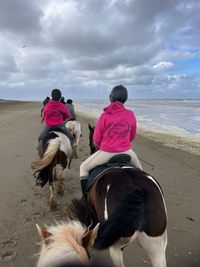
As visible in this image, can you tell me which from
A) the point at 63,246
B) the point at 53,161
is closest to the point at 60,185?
the point at 53,161

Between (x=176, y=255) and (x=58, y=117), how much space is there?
4.33 meters

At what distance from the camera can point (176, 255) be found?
462cm

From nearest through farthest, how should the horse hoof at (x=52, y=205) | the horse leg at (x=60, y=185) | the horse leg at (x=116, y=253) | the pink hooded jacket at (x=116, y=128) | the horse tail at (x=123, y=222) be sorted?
1. the horse tail at (x=123, y=222)
2. the horse leg at (x=116, y=253)
3. the pink hooded jacket at (x=116, y=128)
4. the horse hoof at (x=52, y=205)
5. the horse leg at (x=60, y=185)

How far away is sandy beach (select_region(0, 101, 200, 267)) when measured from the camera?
4.59m

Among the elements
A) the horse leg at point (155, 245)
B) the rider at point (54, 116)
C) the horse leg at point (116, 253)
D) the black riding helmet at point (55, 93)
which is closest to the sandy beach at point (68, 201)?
the horse leg at point (116, 253)

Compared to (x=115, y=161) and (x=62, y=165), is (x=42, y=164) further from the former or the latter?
(x=115, y=161)

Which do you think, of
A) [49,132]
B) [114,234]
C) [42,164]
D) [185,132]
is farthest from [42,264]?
[185,132]

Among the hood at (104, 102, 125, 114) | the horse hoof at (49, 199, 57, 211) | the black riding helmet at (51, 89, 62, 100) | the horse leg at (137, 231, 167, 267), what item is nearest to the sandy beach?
the horse hoof at (49, 199, 57, 211)

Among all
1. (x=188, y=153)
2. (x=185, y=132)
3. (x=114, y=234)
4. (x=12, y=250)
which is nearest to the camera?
(x=114, y=234)

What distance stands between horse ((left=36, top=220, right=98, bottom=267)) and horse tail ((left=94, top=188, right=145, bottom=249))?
86 centimetres

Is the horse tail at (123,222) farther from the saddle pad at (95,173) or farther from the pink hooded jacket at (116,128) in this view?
the pink hooded jacket at (116,128)

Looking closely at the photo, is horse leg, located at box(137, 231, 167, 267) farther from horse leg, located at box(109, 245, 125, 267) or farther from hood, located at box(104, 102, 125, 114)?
hood, located at box(104, 102, 125, 114)

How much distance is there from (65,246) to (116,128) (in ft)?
8.64

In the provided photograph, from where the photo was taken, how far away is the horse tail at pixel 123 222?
9.93 ft
